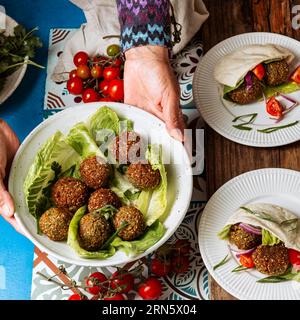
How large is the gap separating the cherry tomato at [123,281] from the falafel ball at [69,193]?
0.26 meters

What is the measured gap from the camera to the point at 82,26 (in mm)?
2426

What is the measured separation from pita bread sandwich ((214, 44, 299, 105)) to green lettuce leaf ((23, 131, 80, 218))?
586mm

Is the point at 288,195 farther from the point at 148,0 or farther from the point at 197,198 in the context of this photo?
the point at 148,0

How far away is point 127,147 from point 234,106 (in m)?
0.45

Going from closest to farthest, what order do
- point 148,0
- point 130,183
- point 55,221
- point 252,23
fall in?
1. point 55,221
2. point 130,183
3. point 148,0
4. point 252,23

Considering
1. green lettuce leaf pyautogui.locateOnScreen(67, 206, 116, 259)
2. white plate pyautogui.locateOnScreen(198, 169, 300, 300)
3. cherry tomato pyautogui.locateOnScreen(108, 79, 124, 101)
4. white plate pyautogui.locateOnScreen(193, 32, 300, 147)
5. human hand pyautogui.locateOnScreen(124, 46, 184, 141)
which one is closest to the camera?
green lettuce leaf pyautogui.locateOnScreen(67, 206, 116, 259)

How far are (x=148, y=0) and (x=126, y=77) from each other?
0.26m

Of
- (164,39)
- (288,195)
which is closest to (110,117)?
(164,39)

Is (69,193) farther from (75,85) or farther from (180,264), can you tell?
(75,85)

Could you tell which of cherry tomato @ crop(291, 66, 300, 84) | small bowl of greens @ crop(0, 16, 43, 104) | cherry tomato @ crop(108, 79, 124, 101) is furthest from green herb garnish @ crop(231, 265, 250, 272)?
small bowl of greens @ crop(0, 16, 43, 104)

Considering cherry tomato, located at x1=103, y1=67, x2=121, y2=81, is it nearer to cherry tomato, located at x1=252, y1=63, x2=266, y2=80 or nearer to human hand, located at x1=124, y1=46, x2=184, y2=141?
human hand, located at x1=124, y1=46, x2=184, y2=141

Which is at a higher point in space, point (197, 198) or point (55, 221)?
point (55, 221)

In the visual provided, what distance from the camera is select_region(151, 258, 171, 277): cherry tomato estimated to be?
73.2 inches

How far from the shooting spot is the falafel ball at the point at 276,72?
6.51 feet
